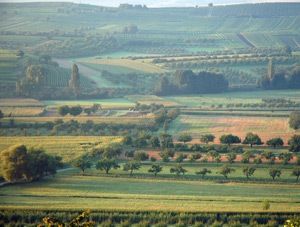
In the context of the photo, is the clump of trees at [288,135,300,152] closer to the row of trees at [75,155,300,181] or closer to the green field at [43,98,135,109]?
the row of trees at [75,155,300,181]

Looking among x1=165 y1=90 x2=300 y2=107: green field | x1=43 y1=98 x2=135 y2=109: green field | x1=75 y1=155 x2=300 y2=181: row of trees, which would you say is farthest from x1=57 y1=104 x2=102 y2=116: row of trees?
x1=75 y1=155 x2=300 y2=181: row of trees

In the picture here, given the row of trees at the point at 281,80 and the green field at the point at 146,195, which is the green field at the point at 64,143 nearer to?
the green field at the point at 146,195

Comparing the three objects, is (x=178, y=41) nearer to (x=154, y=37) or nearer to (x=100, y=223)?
(x=154, y=37)

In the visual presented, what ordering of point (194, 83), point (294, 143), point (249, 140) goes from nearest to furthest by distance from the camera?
point (294, 143) < point (249, 140) < point (194, 83)

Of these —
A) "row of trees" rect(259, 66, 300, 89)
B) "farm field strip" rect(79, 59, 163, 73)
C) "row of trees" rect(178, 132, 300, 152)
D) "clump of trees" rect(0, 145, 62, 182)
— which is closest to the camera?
"clump of trees" rect(0, 145, 62, 182)

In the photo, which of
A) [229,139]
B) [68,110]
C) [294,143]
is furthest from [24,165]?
[68,110]

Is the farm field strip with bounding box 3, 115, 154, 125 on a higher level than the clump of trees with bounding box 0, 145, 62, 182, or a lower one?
lower

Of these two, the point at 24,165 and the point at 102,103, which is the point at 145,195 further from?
the point at 102,103
